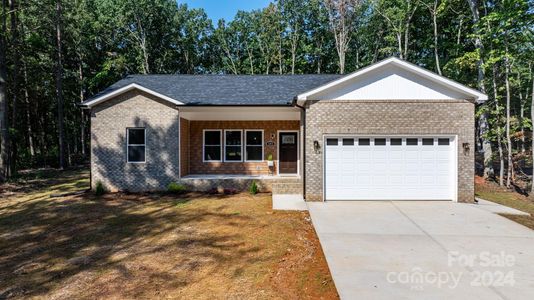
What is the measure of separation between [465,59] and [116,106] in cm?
1712

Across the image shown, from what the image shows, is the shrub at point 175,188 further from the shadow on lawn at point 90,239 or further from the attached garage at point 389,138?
the attached garage at point 389,138

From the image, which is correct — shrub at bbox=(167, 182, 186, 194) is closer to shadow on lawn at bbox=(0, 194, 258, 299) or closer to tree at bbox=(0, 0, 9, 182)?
shadow on lawn at bbox=(0, 194, 258, 299)

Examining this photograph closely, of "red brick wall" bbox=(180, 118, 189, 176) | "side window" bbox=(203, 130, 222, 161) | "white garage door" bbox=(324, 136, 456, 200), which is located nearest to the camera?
"white garage door" bbox=(324, 136, 456, 200)

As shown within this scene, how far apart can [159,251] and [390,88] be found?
8.60 meters

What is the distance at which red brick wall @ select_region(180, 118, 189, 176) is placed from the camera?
11822 mm

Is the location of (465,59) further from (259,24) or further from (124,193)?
(259,24)

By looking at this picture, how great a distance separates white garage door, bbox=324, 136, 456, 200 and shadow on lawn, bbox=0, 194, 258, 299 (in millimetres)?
3835

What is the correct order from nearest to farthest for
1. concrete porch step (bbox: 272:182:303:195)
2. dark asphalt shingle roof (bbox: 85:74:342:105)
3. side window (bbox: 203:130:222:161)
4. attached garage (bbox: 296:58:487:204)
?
attached garage (bbox: 296:58:487:204)
concrete porch step (bbox: 272:182:303:195)
dark asphalt shingle roof (bbox: 85:74:342:105)
side window (bbox: 203:130:222:161)

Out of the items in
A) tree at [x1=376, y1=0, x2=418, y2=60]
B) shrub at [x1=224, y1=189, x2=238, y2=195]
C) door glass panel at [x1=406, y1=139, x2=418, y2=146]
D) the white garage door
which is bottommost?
shrub at [x1=224, y1=189, x2=238, y2=195]

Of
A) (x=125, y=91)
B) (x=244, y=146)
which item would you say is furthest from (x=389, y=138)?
(x=125, y=91)

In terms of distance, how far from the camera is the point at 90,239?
21.3 feet

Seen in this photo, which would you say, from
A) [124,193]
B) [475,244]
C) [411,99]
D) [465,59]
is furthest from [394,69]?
[124,193]

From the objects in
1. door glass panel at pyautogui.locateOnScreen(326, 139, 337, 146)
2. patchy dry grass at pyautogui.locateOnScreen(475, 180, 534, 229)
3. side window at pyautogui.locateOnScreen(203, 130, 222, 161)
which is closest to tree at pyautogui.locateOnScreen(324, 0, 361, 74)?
patchy dry grass at pyautogui.locateOnScreen(475, 180, 534, 229)

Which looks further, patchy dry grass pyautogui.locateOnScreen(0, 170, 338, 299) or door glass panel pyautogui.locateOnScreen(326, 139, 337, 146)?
door glass panel pyautogui.locateOnScreen(326, 139, 337, 146)
